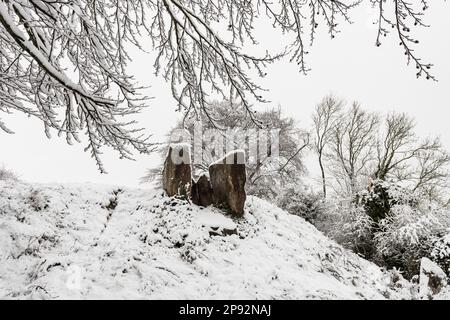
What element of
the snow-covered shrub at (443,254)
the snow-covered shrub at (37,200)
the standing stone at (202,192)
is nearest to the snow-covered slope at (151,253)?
the snow-covered shrub at (37,200)

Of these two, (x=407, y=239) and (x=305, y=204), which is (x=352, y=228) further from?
(x=407, y=239)

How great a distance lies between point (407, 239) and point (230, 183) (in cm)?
617

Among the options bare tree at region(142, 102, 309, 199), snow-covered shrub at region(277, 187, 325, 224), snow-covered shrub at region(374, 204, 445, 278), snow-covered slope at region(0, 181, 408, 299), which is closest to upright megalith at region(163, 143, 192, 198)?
snow-covered slope at region(0, 181, 408, 299)

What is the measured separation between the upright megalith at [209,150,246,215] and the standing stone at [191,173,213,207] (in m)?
0.13

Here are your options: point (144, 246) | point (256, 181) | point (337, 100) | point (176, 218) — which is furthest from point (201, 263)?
point (337, 100)

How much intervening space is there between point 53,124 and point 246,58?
235cm

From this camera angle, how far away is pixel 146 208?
25.3ft

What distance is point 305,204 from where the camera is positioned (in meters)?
13.4

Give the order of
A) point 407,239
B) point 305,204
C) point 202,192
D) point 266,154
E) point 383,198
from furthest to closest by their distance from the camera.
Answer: point 266,154
point 305,204
point 383,198
point 407,239
point 202,192

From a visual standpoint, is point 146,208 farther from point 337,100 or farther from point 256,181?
point 337,100

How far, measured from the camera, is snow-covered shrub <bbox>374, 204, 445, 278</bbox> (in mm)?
9727

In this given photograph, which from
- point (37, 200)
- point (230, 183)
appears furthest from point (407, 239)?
point (37, 200)

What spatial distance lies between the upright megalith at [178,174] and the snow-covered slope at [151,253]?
1.14 feet

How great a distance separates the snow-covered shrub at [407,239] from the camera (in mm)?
9727
